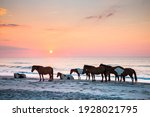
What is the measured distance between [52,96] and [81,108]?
170 centimetres

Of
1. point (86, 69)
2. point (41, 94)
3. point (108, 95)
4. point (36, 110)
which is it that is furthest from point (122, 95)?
point (86, 69)

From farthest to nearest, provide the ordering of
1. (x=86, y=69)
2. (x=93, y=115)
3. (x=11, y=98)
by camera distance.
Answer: (x=86, y=69)
(x=11, y=98)
(x=93, y=115)

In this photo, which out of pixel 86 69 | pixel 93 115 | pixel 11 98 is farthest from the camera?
pixel 86 69

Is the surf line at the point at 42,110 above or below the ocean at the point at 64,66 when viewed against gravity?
below

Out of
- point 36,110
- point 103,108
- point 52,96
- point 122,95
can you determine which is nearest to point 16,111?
point 36,110

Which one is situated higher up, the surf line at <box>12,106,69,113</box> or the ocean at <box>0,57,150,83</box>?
the ocean at <box>0,57,150,83</box>

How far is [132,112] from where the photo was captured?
7.69m

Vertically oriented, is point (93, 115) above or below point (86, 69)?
below

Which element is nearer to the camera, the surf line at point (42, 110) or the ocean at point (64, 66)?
the surf line at point (42, 110)

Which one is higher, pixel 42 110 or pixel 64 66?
pixel 64 66

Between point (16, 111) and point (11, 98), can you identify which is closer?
point (16, 111)

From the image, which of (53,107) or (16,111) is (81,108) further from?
(16,111)

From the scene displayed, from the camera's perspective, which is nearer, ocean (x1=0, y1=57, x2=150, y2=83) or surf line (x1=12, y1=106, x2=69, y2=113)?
surf line (x1=12, y1=106, x2=69, y2=113)

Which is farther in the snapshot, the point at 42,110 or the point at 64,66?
the point at 64,66
